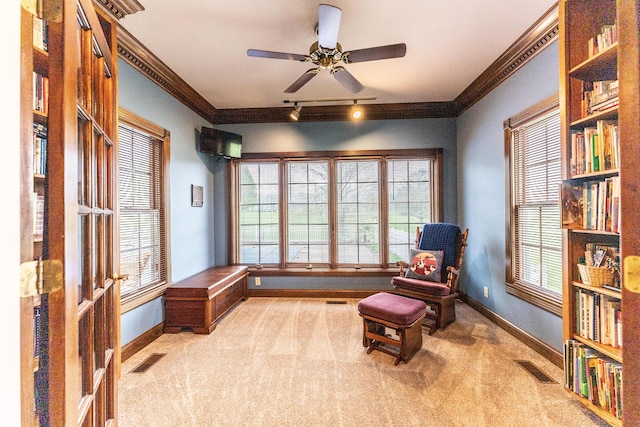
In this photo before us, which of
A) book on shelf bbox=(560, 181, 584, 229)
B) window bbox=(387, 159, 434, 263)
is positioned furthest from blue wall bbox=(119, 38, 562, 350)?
book on shelf bbox=(560, 181, 584, 229)

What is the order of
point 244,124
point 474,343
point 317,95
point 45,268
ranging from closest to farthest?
1. point 45,268
2. point 474,343
3. point 317,95
4. point 244,124

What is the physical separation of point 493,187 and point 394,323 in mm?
2091


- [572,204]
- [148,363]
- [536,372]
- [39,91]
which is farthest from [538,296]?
[39,91]

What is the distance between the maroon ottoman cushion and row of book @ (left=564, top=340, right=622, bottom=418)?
100 centimetres

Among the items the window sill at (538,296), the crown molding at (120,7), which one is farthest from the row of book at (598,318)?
the crown molding at (120,7)

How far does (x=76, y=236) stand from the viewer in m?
0.88

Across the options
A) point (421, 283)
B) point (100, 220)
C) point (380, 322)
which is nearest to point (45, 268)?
point (100, 220)

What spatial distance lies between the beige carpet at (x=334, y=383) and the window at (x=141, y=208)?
2.05 feet

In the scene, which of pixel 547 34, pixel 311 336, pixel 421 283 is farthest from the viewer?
pixel 421 283

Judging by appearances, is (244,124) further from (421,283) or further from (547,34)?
(547,34)

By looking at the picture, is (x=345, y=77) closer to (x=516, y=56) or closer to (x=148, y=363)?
(x=516, y=56)

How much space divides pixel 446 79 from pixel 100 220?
3650 millimetres

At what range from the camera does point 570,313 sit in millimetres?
1750

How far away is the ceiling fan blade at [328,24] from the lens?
1811mm
